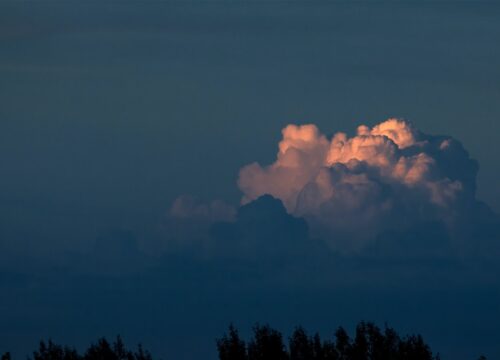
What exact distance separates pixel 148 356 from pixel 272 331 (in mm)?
11404

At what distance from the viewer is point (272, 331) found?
15888cm

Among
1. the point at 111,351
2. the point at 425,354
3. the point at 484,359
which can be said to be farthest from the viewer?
the point at 111,351

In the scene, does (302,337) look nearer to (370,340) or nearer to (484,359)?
(370,340)

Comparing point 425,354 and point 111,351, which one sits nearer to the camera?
point 425,354

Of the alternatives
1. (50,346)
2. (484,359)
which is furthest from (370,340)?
(50,346)

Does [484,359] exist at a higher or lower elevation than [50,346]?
lower

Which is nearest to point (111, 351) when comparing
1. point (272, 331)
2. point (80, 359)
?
point (80, 359)

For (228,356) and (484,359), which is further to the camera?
(228,356)

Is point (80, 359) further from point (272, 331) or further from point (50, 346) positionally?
point (272, 331)

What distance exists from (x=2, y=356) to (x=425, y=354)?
117 feet

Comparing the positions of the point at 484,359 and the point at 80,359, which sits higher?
the point at 80,359

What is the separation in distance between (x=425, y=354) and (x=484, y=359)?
33.8 ft

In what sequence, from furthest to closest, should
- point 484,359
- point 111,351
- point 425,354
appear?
point 111,351 < point 425,354 < point 484,359

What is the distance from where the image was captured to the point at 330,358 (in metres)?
159
